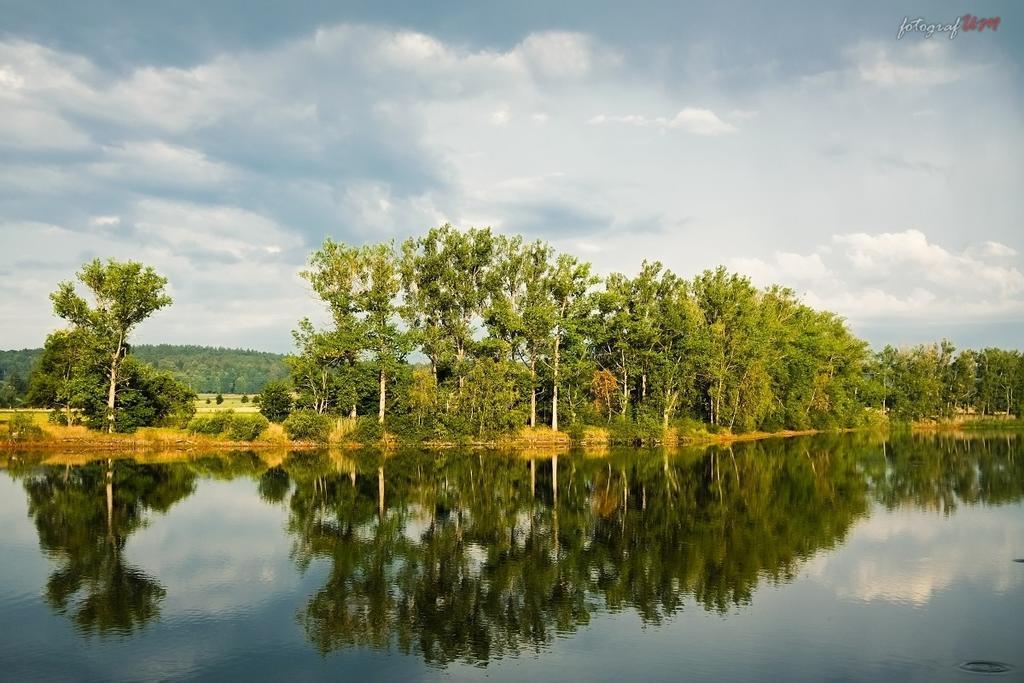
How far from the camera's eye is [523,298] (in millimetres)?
63906

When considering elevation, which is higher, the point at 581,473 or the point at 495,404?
the point at 495,404

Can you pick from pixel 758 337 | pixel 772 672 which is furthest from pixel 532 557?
pixel 758 337

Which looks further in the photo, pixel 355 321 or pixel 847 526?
pixel 355 321

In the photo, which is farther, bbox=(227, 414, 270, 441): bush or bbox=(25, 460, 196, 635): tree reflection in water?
bbox=(227, 414, 270, 441): bush

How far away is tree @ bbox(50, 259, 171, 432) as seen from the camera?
50.9m

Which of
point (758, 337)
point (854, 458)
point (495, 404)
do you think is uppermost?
point (758, 337)

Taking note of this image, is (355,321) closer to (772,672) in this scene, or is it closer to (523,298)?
(523,298)

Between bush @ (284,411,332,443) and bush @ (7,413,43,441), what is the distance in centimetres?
1778

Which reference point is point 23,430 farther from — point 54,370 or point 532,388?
point 532,388

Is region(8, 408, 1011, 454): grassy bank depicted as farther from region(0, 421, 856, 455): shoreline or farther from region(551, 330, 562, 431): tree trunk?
region(551, 330, 562, 431): tree trunk

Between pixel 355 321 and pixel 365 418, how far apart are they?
29.7ft

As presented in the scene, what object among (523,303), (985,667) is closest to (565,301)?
(523,303)

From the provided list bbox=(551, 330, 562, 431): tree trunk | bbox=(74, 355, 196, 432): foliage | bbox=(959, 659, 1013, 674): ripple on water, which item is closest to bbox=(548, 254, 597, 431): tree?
bbox=(551, 330, 562, 431): tree trunk

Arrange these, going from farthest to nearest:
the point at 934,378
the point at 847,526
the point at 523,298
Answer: the point at 934,378
the point at 523,298
the point at 847,526
